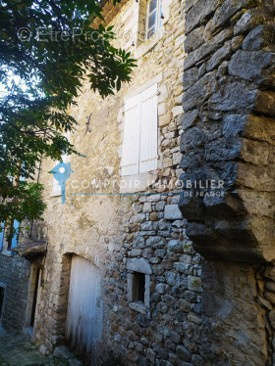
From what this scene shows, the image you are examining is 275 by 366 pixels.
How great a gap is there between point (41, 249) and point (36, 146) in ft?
13.5

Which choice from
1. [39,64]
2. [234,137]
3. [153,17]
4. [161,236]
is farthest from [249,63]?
[153,17]

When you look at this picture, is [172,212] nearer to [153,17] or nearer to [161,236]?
[161,236]

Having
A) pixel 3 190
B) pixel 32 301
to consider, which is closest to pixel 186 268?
pixel 3 190

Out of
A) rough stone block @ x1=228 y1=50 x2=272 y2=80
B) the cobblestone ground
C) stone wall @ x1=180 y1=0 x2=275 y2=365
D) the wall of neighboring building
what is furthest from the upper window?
the cobblestone ground

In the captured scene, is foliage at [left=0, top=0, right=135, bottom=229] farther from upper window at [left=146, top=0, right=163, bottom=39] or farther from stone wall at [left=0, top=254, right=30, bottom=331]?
stone wall at [left=0, top=254, right=30, bottom=331]

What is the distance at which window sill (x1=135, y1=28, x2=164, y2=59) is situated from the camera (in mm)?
4002

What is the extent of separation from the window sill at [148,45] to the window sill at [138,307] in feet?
12.4

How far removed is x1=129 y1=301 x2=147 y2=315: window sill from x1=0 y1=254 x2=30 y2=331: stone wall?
→ 4.43m

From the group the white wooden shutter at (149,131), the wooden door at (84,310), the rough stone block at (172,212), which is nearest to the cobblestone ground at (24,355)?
the wooden door at (84,310)

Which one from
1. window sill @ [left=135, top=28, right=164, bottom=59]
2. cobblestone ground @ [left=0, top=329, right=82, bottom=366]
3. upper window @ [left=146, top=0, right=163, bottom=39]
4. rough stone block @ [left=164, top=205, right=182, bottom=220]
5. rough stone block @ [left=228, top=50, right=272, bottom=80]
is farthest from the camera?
cobblestone ground @ [left=0, top=329, right=82, bottom=366]

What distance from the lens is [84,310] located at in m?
4.90

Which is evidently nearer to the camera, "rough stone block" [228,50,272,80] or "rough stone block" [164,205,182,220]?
"rough stone block" [228,50,272,80]

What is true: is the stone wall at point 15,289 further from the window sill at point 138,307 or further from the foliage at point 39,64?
the foliage at point 39,64

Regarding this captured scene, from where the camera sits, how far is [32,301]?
686 centimetres
